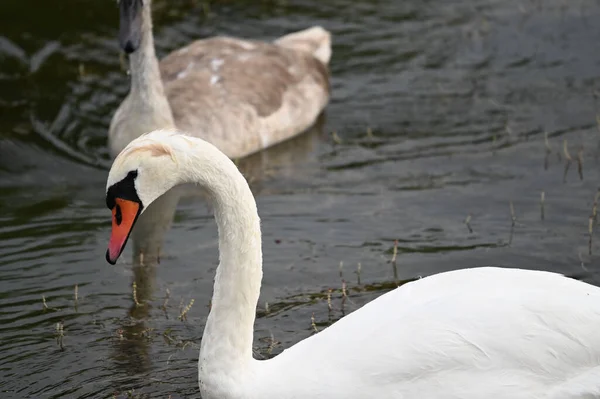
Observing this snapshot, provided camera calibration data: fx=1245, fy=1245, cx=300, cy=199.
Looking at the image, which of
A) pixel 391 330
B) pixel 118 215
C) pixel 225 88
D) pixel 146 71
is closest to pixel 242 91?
pixel 225 88

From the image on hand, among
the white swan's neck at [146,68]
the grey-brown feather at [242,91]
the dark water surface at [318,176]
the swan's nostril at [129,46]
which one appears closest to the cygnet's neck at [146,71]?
the white swan's neck at [146,68]

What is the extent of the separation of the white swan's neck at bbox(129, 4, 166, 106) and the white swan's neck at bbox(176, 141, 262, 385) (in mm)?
4414

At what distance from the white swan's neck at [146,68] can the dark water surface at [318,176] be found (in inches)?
30.2

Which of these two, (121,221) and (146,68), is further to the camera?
(146,68)

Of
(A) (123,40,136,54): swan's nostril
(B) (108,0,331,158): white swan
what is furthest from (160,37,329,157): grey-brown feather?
(A) (123,40,136,54): swan's nostril

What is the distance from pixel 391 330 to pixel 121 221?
1.34 metres

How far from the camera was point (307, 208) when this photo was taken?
369 inches

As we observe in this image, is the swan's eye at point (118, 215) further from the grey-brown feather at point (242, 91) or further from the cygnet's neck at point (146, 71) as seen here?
the grey-brown feather at point (242, 91)

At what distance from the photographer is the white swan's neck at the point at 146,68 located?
998 cm

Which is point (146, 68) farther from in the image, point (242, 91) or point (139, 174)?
point (139, 174)

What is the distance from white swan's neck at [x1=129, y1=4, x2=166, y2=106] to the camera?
9977 millimetres

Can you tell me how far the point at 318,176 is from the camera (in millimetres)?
10180

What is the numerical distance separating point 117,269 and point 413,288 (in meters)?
3.10

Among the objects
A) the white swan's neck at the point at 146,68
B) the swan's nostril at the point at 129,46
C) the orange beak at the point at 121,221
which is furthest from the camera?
the white swan's neck at the point at 146,68
